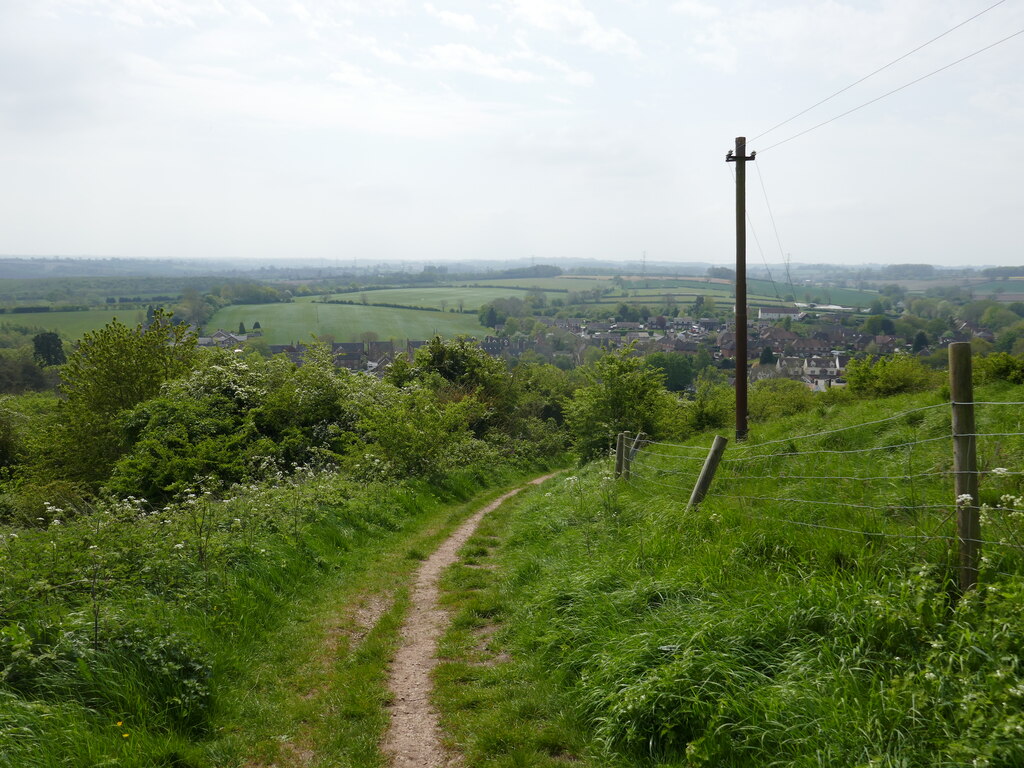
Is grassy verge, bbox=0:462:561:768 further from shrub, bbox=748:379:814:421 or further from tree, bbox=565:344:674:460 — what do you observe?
shrub, bbox=748:379:814:421

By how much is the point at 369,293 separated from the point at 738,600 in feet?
513

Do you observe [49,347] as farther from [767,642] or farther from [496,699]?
[767,642]

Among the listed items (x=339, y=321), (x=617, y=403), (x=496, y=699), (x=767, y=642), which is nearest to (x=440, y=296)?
(x=339, y=321)

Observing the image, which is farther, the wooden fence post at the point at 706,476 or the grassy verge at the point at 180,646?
the wooden fence post at the point at 706,476

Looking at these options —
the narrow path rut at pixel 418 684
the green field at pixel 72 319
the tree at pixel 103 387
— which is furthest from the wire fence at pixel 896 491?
the green field at pixel 72 319

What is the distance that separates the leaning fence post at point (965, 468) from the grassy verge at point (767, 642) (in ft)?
0.41

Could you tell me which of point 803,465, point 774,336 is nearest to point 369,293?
point 774,336

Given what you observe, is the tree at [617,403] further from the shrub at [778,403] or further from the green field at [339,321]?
the green field at [339,321]

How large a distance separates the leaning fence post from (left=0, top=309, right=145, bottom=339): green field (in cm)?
11255

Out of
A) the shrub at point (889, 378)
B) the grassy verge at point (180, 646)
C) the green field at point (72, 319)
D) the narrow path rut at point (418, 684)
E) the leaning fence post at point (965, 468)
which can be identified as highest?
the green field at point (72, 319)

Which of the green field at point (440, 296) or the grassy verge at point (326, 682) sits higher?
the green field at point (440, 296)

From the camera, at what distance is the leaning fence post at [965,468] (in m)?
4.57

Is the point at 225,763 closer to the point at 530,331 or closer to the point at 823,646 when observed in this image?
the point at 823,646

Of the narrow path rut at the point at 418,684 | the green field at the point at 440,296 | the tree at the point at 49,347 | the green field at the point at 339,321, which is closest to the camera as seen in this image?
the narrow path rut at the point at 418,684
